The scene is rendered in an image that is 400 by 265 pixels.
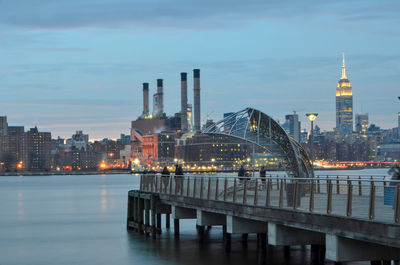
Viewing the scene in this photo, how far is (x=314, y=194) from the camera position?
2300cm

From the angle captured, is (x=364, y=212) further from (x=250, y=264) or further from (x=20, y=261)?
(x=20, y=261)

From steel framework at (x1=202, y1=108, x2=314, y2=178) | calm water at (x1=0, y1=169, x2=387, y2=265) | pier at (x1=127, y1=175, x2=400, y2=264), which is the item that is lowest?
calm water at (x1=0, y1=169, x2=387, y2=265)

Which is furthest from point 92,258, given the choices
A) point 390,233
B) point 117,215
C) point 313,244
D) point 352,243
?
point 117,215

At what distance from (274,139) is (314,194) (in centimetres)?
2190

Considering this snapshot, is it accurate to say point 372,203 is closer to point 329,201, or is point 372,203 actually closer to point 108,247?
point 329,201

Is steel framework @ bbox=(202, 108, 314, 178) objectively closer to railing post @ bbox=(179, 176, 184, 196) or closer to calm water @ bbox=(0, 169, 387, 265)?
calm water @ bbox=(0, 169, 387, 265)

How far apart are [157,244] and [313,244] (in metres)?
14.4

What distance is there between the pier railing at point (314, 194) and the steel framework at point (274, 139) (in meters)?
9.08

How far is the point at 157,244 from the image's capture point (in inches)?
1500

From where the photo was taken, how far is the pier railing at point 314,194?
1945 centimetres

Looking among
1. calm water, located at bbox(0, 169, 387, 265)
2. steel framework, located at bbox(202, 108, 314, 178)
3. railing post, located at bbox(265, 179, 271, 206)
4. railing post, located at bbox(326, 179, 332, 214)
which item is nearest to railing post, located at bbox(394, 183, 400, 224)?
railing post, located at bbox(326, 179, 332, 214)

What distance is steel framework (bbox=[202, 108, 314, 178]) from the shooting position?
42781mm

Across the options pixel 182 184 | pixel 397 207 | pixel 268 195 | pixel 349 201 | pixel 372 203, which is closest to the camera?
pixel 397 207

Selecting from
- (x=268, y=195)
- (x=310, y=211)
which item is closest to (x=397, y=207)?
(x=310, y=211)
